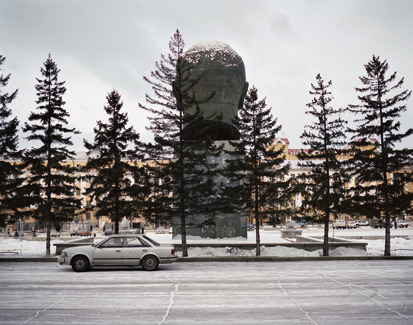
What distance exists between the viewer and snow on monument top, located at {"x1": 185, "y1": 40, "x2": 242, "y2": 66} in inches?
1244

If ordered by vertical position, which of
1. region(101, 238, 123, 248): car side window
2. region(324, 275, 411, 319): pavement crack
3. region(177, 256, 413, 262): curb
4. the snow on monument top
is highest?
the snow on monument top

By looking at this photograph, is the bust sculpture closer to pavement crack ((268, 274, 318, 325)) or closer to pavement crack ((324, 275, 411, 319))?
pavement crack ((268, 274, 318, 325))

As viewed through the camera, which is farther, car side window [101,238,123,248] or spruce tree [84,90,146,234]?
spruce tree [84,90,146,234]

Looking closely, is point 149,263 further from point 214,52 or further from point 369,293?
point 214,52

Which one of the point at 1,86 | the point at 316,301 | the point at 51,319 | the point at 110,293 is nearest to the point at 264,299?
the point at 316,301

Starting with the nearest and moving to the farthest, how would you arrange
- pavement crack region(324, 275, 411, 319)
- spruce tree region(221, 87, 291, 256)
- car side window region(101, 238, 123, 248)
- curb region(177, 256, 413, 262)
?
pavement crack region(324, 275, 411, 319)
car side window region(101, 238, 123, 248)
curb region(177, 256, 413, 262)
spruce tree region(221, 87, 291, 256)

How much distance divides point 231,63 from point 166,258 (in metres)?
21.7

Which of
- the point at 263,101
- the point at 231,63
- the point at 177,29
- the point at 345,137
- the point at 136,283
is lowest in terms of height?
the point at 136,283

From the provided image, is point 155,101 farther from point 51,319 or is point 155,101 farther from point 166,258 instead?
point 51,319

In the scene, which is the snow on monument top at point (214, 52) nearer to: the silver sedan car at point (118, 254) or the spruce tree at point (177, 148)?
the spruce tree at point (177, 148)

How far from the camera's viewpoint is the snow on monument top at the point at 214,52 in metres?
31.6

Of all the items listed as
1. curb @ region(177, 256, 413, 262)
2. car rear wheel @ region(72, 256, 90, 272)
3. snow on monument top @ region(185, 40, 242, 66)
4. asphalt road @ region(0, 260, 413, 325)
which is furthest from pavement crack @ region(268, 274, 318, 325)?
snow on monument top @ region(185, 40, 242, 66)

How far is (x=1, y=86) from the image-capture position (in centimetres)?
2075

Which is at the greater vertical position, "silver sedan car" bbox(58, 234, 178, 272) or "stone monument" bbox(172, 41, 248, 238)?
"stone monument" bbox(172, 41, 248, 238)
